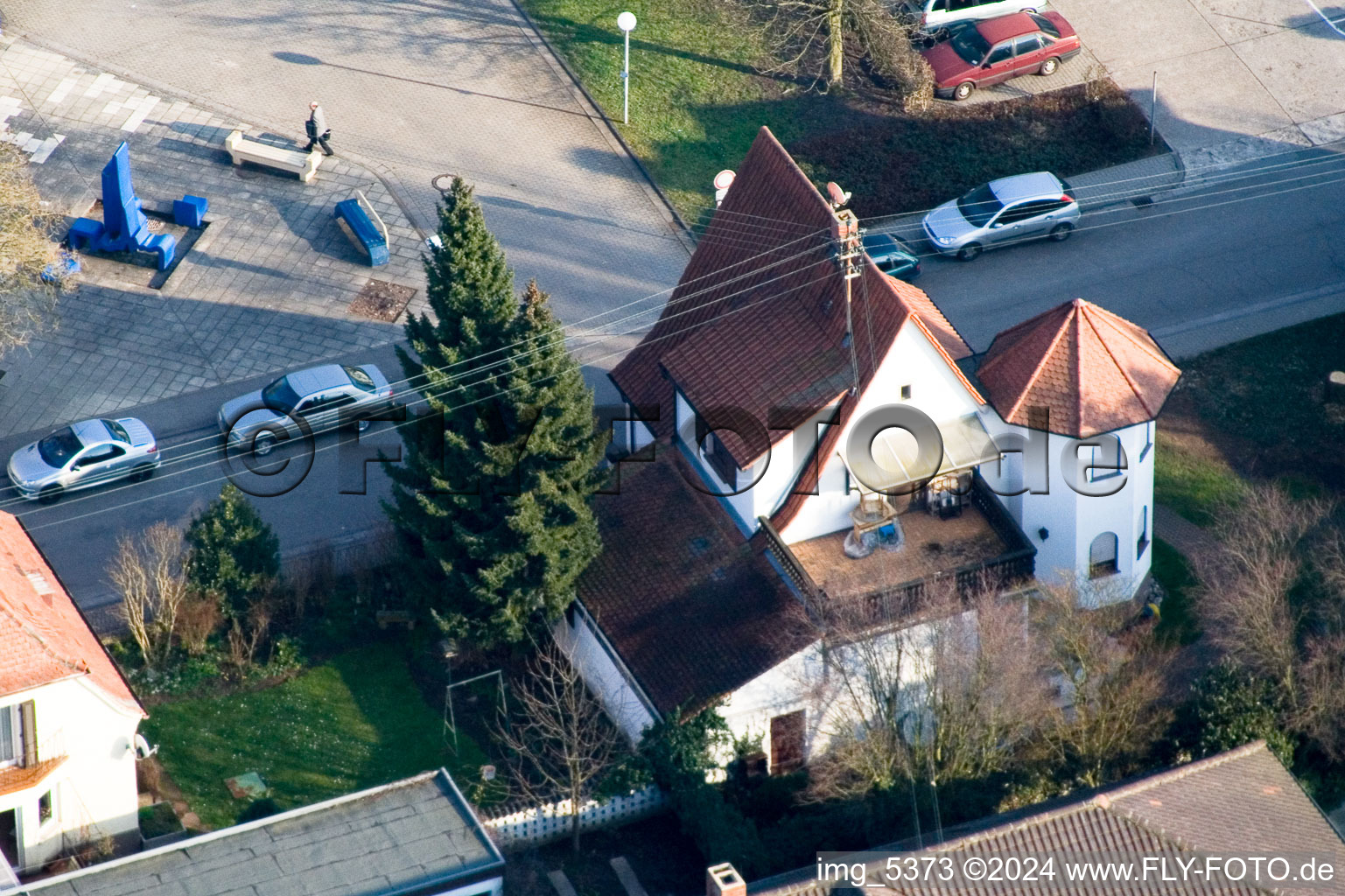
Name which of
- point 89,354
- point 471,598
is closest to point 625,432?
point 471,598

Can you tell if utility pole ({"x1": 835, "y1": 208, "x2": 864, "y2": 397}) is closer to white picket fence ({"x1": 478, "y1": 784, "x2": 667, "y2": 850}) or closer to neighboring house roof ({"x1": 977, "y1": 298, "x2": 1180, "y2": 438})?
neighboring house roof ({"x1": 977, "y1": 298, "x2": 1180, "y2": 438})

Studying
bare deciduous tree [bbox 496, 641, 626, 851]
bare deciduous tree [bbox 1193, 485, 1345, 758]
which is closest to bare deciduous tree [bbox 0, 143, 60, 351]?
bare deciduous tree [bbox 496, 641, 626, 851]

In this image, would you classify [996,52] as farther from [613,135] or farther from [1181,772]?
[1181,772]

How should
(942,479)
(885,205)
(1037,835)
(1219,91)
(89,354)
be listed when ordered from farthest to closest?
(1219,91) < (885,205) < (89,354) < (942,479) < (1037,835)

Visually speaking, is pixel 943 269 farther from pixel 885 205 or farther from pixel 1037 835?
pixel 1037 835

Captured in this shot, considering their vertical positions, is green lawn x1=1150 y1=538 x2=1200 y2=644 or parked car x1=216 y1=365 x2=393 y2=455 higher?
parked car x1=216 y1=365 x2=393 y2=455

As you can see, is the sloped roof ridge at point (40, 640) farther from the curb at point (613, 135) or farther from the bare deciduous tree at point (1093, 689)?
the curb at point (613, 135)

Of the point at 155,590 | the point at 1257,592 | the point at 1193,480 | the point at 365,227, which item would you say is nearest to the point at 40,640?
the point at 155,590
